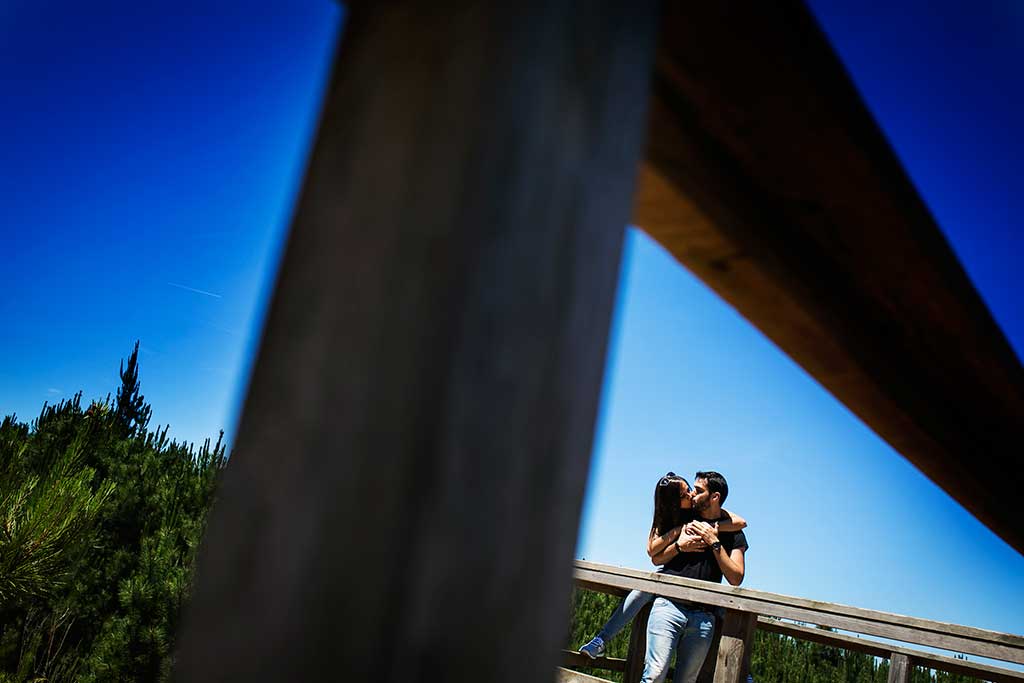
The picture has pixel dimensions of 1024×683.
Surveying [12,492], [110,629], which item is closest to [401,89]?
[12,492]

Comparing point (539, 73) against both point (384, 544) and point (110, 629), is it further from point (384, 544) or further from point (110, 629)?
point (110, 629)

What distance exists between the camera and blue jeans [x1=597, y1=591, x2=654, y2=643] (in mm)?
3799

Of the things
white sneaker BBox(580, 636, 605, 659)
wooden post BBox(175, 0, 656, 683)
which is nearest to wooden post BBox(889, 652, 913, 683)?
white sneaker BBox(580, 636, 605, 659)

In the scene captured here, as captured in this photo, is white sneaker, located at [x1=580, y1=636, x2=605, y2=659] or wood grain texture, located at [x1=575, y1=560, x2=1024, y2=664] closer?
wood grain texture, located at [x1=575, y1=560, x2=1024, y2=664]

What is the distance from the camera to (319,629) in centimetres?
28

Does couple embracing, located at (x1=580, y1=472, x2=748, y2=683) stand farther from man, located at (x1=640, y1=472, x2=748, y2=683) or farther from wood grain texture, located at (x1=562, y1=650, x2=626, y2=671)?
wood grain texture, located at (x1=562, y1=650, x2=626, y2=671)

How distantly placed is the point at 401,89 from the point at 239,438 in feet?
0.69

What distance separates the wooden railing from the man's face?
0.60 metres

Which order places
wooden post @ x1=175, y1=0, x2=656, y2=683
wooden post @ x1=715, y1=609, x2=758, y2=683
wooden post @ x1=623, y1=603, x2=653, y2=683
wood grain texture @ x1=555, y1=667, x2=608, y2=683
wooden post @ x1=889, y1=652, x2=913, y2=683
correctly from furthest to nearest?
1. wooden post @ x1=623, y1=603, x2=653, y2=683
2. wood grain texture @ x1=555, y1=667, x2=608, y2=683
3. wooden post @ x1=889, y1=652, x2=913, y2=683
4. wooden post @ x1=715, y1=609, x2=758, y2=683
5. wooden post @ x1=175, y1=0, x2=656, y2=683

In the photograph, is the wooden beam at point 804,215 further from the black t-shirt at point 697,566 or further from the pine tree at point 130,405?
the pine tree at point 130,405

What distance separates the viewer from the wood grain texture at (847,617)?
2379 mm

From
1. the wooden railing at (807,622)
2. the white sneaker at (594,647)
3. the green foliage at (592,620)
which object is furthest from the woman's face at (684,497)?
the green foliage at (592,620)

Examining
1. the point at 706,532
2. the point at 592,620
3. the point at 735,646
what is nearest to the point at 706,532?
the point at 706,532

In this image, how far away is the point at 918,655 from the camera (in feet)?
11.4
